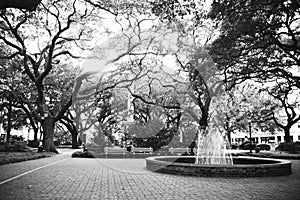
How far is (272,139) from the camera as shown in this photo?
76438mm

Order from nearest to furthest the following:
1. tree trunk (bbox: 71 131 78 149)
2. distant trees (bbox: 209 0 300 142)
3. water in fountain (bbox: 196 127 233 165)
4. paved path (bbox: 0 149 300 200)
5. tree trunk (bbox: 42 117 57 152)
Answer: paved path (bbox: 0 149 300 200) → distant trees (bbox: 209 0 300 142) → water in fountain (bbox: 196 127 233 165) → tree trunk (bbox: 42 117 57 152) → tree trunk (bbox: 71 131 78 149)

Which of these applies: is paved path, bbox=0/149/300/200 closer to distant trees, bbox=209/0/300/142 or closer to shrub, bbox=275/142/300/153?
distant trees, bbox=209/0/300/142

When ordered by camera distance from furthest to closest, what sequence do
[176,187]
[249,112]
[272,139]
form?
[272,139]
[249,112]
[176,187]

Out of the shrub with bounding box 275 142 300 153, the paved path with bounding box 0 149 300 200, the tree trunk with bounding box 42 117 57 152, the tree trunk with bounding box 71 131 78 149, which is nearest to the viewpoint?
the paved path with bounding box 0 149 300 200

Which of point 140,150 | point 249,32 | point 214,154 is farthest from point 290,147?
point 249,32

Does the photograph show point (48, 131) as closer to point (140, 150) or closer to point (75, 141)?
point (140, 150)

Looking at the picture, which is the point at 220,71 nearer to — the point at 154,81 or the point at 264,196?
the point at 264,196

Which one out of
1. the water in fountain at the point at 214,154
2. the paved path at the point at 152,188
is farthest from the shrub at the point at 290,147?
the paved path at the point at 152,188

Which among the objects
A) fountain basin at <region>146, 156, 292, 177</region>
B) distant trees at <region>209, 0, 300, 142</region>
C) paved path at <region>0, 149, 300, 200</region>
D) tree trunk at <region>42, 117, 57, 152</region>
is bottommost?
paved path at <region>0, 149, 300, 200</region>

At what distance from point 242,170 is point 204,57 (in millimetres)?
8886

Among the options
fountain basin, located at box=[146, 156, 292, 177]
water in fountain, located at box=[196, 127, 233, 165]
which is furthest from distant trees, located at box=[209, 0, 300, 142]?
fountain basin, located at box=[146, 156, 292, 177]

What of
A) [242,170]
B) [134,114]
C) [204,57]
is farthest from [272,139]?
[242,170]

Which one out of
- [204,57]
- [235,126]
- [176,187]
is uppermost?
[204,57]

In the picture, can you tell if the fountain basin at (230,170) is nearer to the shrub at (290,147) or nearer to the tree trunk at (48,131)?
the tree trunk at (48,131)
